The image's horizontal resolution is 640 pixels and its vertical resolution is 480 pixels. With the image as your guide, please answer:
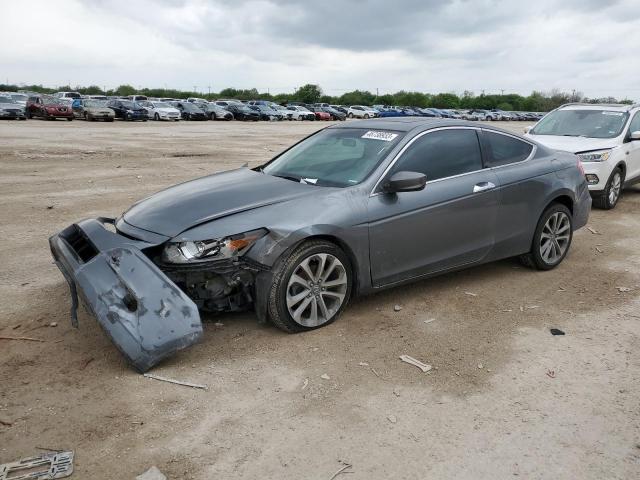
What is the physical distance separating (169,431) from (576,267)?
485 cm

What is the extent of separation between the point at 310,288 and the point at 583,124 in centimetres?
803

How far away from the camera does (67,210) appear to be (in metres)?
8.64

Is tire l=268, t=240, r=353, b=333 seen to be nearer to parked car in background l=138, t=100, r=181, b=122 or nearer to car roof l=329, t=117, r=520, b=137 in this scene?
car roof l=329, t=117, r=520, b=137

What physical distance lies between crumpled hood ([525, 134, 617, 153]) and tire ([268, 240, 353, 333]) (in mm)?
6436

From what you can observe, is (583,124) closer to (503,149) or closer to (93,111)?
(503,149)

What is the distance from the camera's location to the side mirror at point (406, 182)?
452 centimetres

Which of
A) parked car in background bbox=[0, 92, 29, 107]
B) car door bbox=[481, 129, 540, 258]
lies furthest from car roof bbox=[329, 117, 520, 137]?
parked car in background bbox=[0, 92, 29, 107]

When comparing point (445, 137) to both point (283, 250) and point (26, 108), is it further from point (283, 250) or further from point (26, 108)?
point (26, 108)

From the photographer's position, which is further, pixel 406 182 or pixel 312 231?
pixel 406 182

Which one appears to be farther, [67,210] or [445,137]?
[67,210]

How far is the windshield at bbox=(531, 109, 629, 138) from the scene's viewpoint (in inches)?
395

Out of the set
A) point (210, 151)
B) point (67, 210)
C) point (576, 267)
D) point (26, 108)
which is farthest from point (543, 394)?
point (26, 108)

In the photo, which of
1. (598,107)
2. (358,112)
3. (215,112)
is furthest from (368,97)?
(598,107)

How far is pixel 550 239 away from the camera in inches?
236
